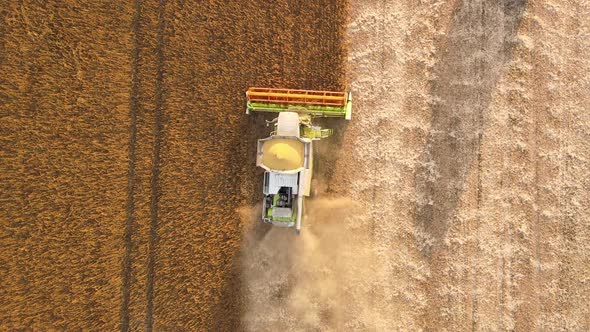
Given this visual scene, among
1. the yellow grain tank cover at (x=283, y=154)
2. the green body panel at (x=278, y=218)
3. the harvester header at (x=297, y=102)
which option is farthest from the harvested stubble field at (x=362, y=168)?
the yellow grain tank cover at (x=283, y=154)

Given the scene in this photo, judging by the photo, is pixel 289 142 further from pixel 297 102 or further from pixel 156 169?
pixel 156 169

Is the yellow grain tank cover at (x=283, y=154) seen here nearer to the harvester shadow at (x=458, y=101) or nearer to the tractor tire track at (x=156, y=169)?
the tractor tire track at (x=156, y=169)

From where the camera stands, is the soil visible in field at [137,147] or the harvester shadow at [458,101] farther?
the harvester shadow at [458,101]

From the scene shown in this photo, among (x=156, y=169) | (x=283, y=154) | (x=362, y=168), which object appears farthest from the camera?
(x=362, y=168)

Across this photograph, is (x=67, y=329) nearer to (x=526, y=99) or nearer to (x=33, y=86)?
(x=33, y=86)

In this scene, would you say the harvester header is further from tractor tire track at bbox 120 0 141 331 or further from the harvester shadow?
tractor tire track at bbox 120 0 141 331

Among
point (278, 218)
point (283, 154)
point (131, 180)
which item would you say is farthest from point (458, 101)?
point (131, 180)

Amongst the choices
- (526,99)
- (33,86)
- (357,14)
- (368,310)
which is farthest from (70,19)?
(526,99)
